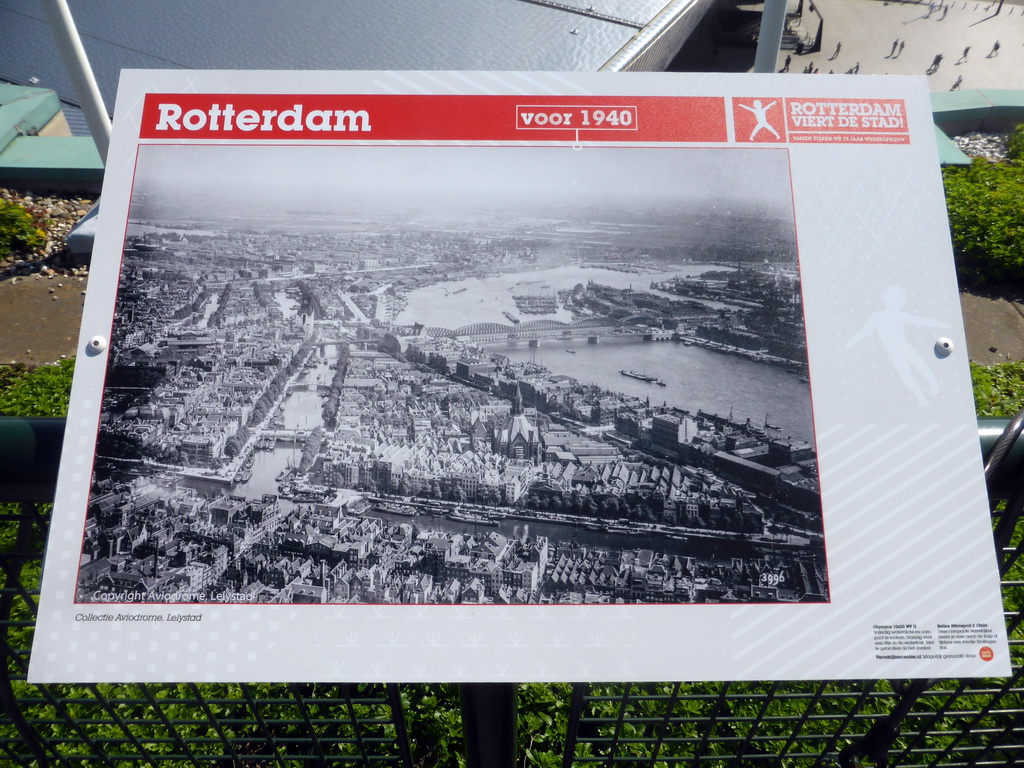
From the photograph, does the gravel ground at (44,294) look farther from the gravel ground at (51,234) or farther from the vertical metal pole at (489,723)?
the vertical metal pole at (489,723)

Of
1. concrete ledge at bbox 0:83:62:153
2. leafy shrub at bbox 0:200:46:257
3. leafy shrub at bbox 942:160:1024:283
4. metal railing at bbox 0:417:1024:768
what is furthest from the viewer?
concrete ledge at bbox 0:83:62:153

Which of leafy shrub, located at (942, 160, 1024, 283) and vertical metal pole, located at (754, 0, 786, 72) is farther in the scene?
leafy shrub, located at (942, 160, 1024, 283)

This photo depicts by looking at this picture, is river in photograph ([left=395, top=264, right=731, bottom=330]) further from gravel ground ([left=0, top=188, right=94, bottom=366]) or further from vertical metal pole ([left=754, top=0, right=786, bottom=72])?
gravel ground ([left=0, top=188, right=94, bottom=366])

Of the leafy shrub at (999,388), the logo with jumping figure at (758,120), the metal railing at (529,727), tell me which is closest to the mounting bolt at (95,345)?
the metal railing at (529,727)

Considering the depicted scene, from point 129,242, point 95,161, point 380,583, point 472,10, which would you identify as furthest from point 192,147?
point 472,10

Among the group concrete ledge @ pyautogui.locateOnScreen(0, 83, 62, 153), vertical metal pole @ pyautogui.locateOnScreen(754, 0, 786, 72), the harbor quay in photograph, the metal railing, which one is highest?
concrete ledge @ pyautogui.locateOnScreen(0, 83, 62, 153)

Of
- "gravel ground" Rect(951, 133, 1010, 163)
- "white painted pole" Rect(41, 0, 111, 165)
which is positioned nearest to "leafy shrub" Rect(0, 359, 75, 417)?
"white painted pole" Rect(41, 0, 111, 165)

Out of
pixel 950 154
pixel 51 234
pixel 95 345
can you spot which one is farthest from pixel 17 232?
pixel 950 154
